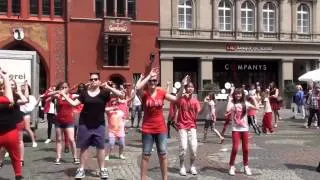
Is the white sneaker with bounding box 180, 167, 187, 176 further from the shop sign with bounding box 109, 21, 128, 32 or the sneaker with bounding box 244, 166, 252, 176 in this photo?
the shop sign with bounding box 109, 21, 128, 32

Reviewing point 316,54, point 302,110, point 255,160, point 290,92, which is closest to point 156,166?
point 255,160

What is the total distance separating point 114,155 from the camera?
45.2 feet

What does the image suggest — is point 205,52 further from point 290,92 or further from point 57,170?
point 57,170

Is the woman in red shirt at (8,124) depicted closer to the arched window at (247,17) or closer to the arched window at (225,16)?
the arched window at (225,16)

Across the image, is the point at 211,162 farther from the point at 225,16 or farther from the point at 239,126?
the point at 225,16

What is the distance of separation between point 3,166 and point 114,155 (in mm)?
2879

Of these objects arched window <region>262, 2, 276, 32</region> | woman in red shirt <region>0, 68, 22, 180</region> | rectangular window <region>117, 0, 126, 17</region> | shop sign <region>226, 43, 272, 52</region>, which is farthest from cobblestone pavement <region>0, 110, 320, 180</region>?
arched window <region>262, 2, 276, 32</region>

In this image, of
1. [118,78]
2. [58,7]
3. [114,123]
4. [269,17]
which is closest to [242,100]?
[114,123]

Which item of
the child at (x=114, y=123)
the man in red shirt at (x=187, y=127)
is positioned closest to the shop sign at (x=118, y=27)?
the child at (x=114, y=123)

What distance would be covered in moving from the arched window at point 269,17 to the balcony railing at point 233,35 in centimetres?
46

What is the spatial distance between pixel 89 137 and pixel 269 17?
3596 cm

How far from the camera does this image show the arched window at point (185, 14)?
4191 cm

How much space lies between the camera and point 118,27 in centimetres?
3947

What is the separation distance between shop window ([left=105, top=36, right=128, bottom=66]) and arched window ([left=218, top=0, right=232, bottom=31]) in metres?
7.51
